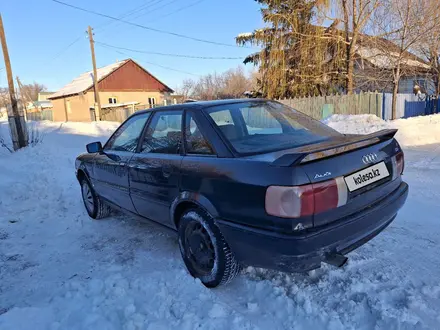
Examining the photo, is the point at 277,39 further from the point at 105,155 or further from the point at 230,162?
the point at 230,162

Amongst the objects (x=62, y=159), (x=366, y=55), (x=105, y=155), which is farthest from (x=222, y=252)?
(x=366, y=55)

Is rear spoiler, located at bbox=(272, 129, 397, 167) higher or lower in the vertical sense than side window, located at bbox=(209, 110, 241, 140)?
lower

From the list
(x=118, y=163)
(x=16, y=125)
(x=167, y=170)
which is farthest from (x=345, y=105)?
(x=167, y=170)

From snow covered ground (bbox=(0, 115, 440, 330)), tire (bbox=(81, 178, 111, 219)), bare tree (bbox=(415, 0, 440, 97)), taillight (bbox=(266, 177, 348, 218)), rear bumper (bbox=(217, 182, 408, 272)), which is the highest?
bare tree (bbox=(415, 0, 440, 97))

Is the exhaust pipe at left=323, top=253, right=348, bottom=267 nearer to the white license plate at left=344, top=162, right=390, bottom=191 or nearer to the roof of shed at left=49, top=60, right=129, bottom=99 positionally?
the white license plate at left=344, top=162, right=390, bottom=191

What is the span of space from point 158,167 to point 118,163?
3.09ft

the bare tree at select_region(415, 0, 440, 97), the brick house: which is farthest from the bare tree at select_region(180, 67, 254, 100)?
the bare tree at select_region(415, 0, 440, 97)

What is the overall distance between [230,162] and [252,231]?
0.54m

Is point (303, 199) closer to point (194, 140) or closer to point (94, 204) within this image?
point (194, 140)

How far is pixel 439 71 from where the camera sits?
58.6ft

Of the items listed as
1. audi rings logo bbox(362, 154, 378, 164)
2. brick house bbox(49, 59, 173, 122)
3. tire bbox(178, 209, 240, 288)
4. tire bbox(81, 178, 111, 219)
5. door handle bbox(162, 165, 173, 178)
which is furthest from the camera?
brick house bbox(49, 59, 173, 122)

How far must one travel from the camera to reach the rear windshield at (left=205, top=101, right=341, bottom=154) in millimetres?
2713

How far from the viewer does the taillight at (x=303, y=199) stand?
205 cm

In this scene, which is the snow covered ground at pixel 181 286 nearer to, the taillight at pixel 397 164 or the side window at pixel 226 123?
the taillight at pixel 397 164
